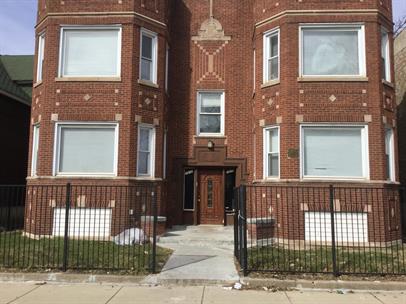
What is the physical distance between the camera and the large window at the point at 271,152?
13469 millimetres

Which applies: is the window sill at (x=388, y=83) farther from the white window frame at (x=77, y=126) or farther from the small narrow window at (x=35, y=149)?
the small narrow window at (x=35, y=149)

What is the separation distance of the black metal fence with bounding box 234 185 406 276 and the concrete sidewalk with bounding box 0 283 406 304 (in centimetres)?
131

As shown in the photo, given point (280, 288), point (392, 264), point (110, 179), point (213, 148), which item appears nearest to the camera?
point (280, 288)

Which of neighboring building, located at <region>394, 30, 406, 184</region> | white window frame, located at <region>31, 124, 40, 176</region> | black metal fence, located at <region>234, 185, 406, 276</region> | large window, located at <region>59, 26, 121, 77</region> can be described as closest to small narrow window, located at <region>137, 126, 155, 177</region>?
large window, located at <region>59, 26, 121, 77</region>

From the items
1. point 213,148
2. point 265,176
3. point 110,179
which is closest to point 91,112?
point 110,179

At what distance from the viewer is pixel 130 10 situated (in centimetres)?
1382

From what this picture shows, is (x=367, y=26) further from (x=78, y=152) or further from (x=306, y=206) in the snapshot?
(x=78, y=152)

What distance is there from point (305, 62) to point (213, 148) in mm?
4745

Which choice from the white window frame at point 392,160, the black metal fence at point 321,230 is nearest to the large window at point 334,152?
the black metal fence at point 321,230

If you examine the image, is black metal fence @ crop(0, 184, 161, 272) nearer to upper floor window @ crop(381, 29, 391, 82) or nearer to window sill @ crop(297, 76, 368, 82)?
window sill @ crop(297, 76, 368, 82)

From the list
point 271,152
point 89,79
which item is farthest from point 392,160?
point 89,79

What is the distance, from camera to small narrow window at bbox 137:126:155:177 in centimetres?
1390

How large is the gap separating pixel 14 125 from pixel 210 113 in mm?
8846

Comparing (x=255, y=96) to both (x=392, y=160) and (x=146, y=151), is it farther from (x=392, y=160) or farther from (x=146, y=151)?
(x=392, y=160)
